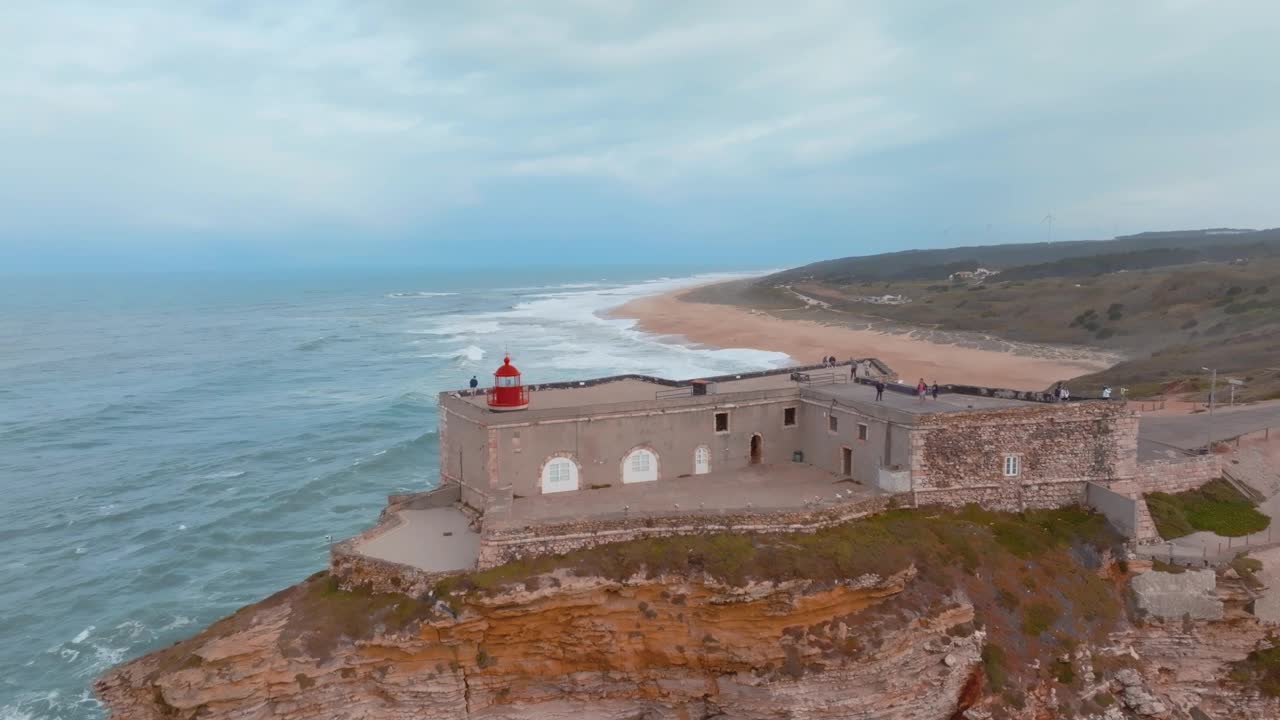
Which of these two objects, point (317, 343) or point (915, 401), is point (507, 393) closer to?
point (915, 401)

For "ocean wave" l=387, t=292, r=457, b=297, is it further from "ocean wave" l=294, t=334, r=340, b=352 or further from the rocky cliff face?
the rocky cliff face

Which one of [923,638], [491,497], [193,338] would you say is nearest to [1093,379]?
[923,638]

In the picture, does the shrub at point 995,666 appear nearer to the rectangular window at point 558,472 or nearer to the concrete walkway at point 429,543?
the rectangular window at point 558,472

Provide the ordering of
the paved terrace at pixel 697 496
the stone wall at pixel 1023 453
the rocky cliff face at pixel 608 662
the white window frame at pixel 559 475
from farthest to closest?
the white window frame at pixel 559 475 < the stone wall at pixel 1023 453 < the paved terrace at pixel 697 496 < the rocky cliff face at pixel 608 662

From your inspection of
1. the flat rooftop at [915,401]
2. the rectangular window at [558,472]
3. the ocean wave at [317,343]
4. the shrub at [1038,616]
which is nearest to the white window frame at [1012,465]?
the flat rooftop at [915,401]

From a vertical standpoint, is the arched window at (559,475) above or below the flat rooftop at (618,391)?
below

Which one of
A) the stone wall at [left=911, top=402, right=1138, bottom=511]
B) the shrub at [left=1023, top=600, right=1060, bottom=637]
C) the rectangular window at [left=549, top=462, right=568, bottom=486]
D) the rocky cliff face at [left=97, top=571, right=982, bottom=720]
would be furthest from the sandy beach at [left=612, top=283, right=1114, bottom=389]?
the rocky cliff face at [left=97, top=571, right=982, bottom=720]

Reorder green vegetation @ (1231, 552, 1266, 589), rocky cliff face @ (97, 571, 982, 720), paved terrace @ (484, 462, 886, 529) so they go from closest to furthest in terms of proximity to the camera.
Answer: rocky cliff face @ (97, 571, 982, 720)
green vegetation @ (1231, 552, 1266, 589)
paved terrace @ (484, 462, 886, 529)
